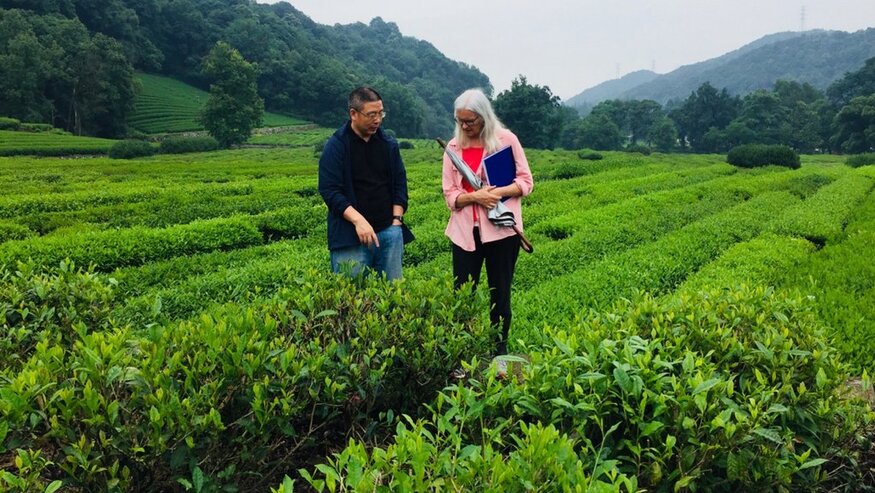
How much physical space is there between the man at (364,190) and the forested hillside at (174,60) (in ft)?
213

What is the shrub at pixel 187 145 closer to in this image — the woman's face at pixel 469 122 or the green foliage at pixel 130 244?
the green foliage at pixel 130 244

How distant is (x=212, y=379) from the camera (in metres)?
2.26

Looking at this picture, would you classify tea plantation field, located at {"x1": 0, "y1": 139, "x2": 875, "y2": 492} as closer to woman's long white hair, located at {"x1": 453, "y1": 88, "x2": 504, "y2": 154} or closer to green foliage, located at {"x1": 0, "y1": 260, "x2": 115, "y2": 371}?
green foliage, located at {"x1": 0, "y1": 260, "x2": 115, "y2": 371}

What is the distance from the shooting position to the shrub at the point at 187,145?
49.4 metres

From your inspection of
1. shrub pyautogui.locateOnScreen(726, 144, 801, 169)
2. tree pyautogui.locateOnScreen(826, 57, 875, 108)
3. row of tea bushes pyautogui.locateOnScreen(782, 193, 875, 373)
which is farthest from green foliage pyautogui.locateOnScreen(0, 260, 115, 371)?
tree pyautogui.locateOnScreen(826, 57, 875, 108)

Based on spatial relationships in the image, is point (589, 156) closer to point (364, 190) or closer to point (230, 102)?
point (364, 190)

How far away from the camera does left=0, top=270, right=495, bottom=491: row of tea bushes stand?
6.36ft

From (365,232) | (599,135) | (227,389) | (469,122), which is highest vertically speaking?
(599,135)

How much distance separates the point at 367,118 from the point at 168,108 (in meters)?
80.5

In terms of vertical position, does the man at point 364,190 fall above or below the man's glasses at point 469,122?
below

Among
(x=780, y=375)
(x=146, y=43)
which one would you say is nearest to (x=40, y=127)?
(x=146, y=43)

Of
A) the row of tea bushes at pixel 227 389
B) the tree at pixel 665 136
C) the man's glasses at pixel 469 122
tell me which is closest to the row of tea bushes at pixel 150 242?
the row of tea bushes at pixel 227 389

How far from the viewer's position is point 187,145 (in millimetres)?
51281

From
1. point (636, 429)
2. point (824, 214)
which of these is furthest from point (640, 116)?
point (636, 429)
